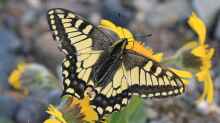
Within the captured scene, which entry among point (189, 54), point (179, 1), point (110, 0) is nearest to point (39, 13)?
point (110, 0)

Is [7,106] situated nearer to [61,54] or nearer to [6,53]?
[61,54]

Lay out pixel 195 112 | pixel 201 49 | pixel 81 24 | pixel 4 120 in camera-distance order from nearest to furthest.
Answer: pixel 81 24 → pixel 201 49 → pixel 4 120 → pixel 195 112

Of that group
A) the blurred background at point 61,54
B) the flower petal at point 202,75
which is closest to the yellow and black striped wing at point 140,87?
the flower petal at point 202,75

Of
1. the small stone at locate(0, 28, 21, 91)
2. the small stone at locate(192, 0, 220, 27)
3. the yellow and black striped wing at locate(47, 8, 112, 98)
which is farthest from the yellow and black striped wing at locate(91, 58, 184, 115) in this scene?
the small stone at locate(192, 0, 220, 27)

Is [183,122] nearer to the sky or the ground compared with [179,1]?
nearer to the ground

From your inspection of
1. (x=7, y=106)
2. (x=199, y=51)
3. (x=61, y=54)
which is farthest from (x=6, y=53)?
(x=199, y=51)

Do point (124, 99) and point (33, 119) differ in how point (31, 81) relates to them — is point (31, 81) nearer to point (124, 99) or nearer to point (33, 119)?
point (33, 119)
